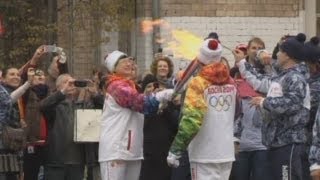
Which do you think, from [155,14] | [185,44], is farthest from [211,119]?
[155,14]

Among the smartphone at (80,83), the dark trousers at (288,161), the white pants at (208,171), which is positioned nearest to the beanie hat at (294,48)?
the dark trousers at (288,161)

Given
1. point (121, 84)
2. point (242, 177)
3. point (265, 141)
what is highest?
point (121, 84)

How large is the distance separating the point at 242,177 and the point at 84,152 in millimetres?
1822

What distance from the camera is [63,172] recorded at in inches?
382

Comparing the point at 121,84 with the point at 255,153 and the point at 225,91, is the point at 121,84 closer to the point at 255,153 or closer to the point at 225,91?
the point at 225,91

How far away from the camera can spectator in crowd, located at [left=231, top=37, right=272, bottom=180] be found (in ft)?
31.3

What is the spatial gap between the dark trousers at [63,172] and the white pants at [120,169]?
40.7 inches

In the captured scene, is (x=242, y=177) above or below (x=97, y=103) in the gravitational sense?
below

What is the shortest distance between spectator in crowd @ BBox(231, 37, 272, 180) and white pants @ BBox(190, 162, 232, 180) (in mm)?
1473

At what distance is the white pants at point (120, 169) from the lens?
8.68 m

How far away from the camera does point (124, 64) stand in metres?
8.88

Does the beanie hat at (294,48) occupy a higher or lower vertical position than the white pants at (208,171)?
higher

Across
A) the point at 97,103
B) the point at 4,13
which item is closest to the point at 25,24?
the point at 4,13

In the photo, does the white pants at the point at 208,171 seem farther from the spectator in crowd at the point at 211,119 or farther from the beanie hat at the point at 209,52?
the beanie hat at the point at 209,52
